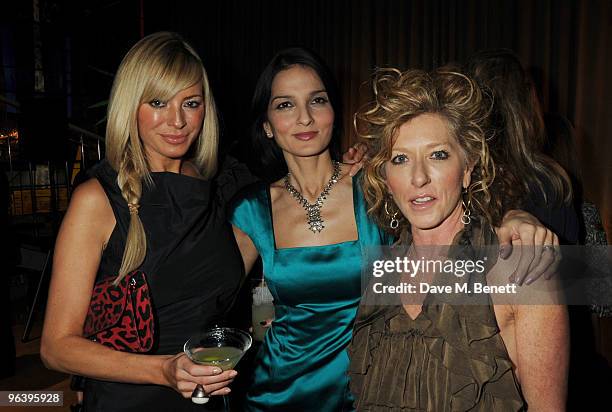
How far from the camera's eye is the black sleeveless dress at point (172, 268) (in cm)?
168

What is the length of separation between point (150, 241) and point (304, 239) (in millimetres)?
601

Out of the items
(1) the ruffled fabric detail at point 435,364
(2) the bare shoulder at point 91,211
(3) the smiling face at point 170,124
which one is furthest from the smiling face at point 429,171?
(2) the bare shoulder at point 91,211

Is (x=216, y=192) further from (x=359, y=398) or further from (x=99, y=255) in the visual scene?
(x=359, y=398)

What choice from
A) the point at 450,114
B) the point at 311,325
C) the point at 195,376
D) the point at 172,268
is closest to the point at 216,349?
the point at 195,376

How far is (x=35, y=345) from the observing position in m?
4.93

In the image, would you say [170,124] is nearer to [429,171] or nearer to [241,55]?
[429,171]

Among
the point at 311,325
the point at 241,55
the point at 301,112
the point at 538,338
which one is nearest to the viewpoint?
the point at 538,338

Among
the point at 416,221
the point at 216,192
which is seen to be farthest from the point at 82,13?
the point at 416,221

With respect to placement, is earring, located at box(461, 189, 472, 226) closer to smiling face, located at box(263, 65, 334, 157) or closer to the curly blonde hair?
the curly blonde hair

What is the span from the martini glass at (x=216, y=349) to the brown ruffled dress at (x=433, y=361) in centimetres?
34

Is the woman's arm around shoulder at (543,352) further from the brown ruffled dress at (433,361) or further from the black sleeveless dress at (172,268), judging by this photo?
the black sleeveless dress at (172,268)

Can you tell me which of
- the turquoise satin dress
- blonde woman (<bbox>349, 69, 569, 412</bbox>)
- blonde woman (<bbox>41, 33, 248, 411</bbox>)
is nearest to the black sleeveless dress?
blonde woman (<bbox>41, 33, 248, 411</bbox>)

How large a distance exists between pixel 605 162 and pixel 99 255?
373 cm

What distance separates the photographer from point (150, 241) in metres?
1.71
